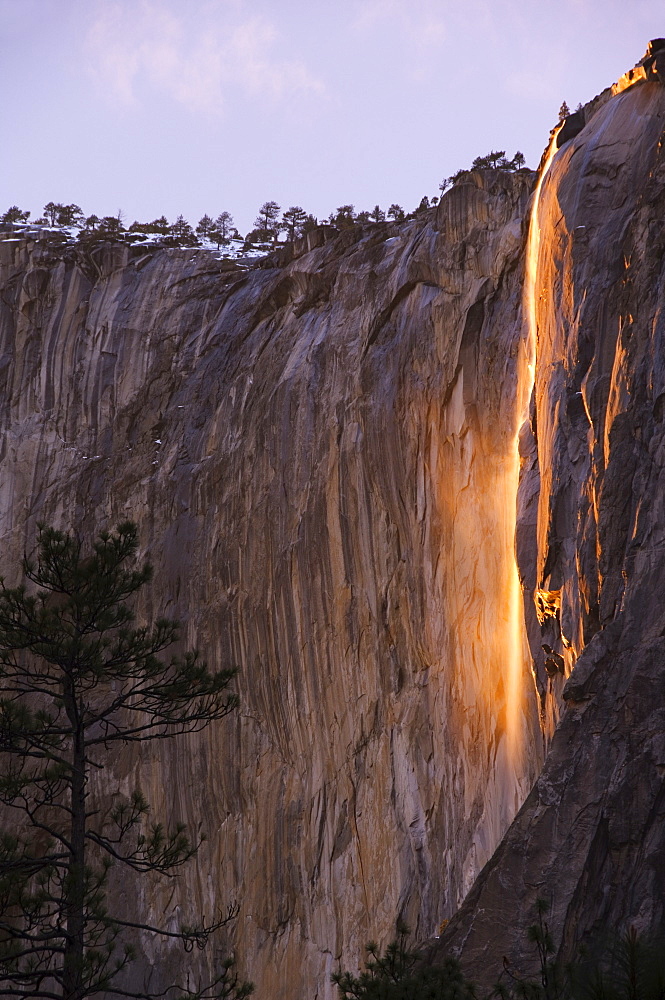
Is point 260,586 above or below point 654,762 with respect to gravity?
above

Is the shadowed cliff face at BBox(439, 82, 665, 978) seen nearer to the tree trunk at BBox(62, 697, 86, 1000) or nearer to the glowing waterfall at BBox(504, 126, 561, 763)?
the glowing waterfall at BBox(504, 126, 561, 763)

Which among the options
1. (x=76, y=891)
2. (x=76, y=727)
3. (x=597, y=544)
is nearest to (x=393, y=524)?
(x=597, y=544)

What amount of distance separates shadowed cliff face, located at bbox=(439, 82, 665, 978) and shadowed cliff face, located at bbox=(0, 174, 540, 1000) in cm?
153

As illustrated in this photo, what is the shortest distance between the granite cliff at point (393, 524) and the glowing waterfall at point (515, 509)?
0.37 ft

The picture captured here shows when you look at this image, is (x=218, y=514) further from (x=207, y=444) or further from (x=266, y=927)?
(x=266, y=927)

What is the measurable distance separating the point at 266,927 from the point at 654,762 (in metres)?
14.5

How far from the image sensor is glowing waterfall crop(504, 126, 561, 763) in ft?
66.8

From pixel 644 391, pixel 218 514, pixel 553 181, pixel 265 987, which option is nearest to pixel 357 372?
pixel 218 514

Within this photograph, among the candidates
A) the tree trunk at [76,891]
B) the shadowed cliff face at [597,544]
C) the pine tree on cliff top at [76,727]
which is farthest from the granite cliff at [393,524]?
the tree trunk at [76,891]

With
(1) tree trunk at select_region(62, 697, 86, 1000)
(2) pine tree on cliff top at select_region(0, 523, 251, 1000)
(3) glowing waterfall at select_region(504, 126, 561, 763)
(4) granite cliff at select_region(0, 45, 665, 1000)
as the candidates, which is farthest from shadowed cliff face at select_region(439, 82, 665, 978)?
(1) tree trunk at select_region(62, 697, 86, 1000)

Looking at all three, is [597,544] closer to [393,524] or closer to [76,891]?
[76,891]

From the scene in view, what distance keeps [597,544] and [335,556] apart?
414 inches

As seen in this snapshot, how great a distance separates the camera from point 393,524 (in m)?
25.0

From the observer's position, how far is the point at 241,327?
32125mm
